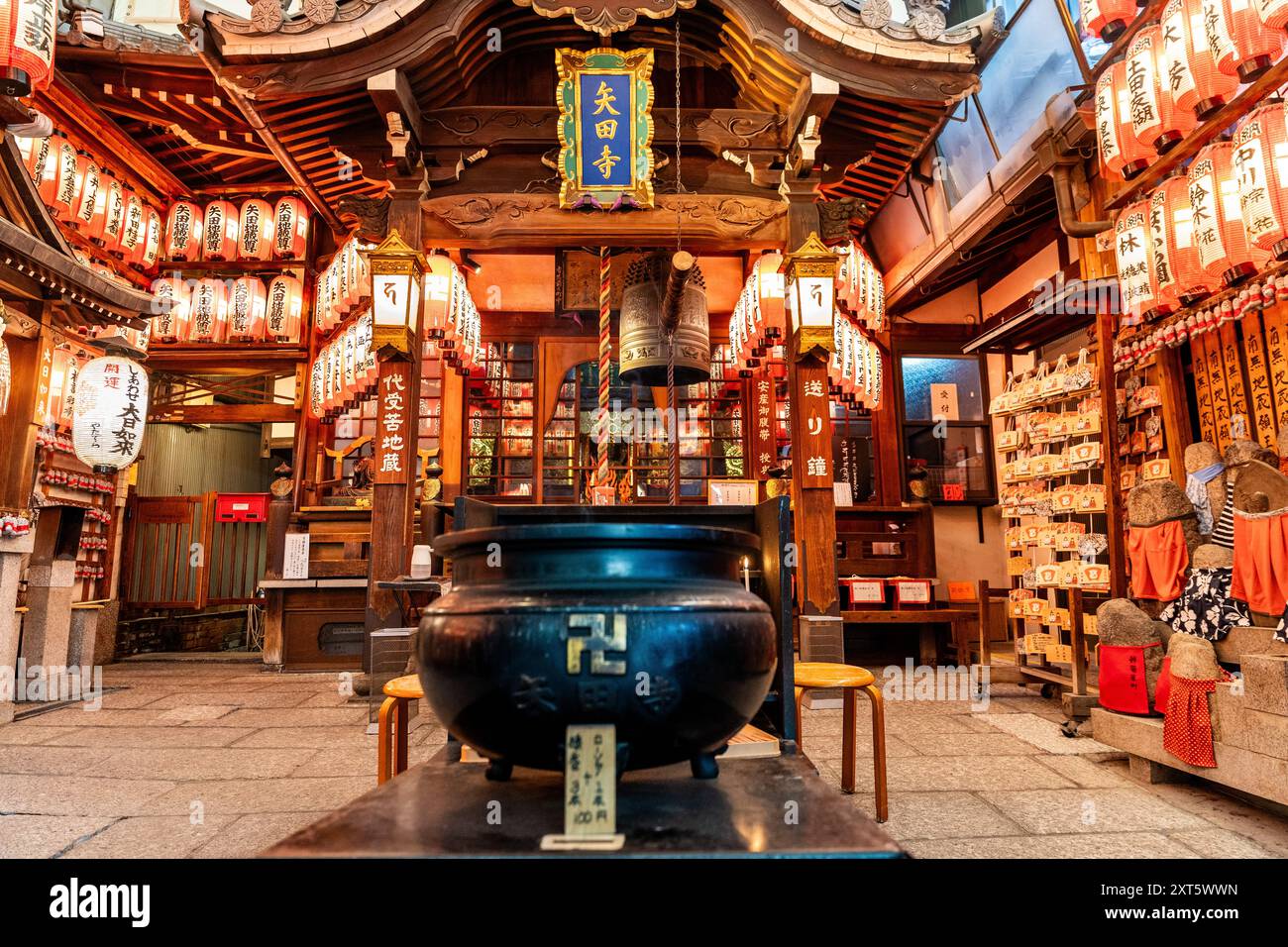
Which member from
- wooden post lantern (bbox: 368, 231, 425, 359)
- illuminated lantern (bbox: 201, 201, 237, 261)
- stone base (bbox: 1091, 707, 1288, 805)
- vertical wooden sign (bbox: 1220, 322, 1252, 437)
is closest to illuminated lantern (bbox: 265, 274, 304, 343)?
illuminated lantern (bbox: 201, 201, 237, 261)

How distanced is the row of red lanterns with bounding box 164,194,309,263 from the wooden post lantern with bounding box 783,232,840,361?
8.30 meters

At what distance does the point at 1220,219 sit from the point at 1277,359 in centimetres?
132

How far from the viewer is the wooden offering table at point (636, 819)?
4.47 ft

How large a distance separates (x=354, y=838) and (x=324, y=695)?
261 inches

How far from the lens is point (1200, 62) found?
4.89 m

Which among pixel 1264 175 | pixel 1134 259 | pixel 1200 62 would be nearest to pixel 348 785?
pixel 1264 175

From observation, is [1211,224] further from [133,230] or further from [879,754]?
[133,230]

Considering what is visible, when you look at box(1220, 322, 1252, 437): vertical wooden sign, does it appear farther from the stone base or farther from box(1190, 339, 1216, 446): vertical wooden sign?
the stone base

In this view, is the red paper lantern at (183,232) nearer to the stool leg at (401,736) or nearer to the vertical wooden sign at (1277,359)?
the stool leg at (401,736)

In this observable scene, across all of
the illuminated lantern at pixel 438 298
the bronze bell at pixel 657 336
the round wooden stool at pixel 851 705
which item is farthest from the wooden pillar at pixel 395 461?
the round wooden stool at pixel 851 705

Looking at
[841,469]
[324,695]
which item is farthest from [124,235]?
[841,469]

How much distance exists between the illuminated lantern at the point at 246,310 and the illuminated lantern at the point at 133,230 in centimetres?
126

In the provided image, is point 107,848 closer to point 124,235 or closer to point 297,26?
point 297,26

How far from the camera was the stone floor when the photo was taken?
10.7ft
